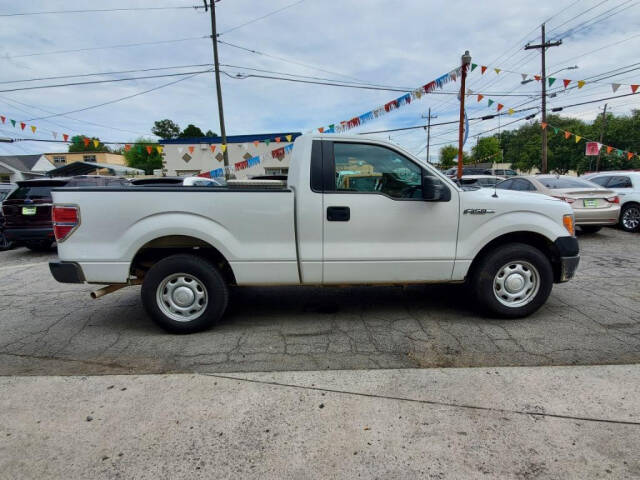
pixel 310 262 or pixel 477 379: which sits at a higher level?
pixel 310 262

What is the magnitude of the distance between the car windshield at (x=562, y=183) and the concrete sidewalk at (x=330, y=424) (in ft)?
21.9

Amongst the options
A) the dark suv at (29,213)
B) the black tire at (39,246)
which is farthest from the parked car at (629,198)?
the black tire at (39,246)

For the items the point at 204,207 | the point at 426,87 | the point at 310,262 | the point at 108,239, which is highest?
the point at 426,87

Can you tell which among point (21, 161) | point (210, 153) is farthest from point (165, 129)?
point (210, 153)

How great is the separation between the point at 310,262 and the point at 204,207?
112 centimetres

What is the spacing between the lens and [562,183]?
8383mm

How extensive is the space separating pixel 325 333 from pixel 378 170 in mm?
1698

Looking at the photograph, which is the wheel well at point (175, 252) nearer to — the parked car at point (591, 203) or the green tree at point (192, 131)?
the parked car at point (591, 203)

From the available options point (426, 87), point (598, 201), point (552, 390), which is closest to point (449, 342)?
point (552, 390)

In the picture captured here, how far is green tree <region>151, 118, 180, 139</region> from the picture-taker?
75188mm

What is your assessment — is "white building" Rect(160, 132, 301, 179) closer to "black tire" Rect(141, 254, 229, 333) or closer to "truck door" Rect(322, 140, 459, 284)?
"truck door" Rect(322, 140, 459, 284)

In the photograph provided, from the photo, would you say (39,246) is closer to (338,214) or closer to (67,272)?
(67,272)

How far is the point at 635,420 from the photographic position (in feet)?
7.22

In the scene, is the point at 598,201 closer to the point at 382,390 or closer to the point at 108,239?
the point at 382,390
